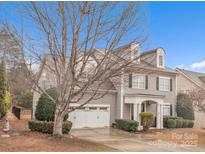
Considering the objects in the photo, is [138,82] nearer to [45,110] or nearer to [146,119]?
[146,119]

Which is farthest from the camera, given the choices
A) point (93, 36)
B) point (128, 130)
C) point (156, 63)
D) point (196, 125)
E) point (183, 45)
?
point (196, 125)

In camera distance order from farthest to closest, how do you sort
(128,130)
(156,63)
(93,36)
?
(156,63) < (128,130) < (93,36)

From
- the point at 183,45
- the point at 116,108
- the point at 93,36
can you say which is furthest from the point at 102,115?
the point at 93,36

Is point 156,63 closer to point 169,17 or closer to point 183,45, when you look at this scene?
point 183,45

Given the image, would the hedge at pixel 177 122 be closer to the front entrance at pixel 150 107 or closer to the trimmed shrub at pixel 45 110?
the front entrance at pixel 150 107

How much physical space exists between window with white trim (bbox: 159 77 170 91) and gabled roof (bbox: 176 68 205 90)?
4.67 meters

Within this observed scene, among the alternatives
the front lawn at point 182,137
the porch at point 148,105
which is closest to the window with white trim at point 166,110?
the porch at point 148,105

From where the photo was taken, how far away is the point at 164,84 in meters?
26.2

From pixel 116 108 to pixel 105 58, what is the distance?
39.0ft

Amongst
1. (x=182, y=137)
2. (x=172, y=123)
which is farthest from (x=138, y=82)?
(x=182, y=137)

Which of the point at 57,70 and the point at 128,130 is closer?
the point at 57,70

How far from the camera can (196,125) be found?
93.2 feet

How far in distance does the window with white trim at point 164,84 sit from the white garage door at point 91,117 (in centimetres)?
648

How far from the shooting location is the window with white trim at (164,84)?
25.8m
